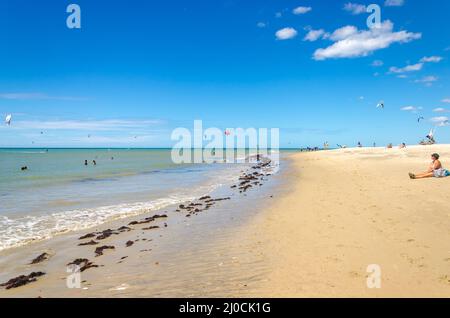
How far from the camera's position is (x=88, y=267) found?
834 centimetres

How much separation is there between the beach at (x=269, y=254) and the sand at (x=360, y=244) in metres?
0.03

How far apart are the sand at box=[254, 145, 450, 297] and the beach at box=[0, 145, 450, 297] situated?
0.08 feet

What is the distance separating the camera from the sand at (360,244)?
19.7ft

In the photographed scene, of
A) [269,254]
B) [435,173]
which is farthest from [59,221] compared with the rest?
[435,173]

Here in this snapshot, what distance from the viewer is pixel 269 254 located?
327 inches

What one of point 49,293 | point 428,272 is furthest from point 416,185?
point 49,293

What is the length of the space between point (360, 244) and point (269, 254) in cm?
244

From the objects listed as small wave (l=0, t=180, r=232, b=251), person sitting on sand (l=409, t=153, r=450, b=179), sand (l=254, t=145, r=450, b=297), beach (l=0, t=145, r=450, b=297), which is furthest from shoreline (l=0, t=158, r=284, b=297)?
person sitting on sand (l=409, t=153, r=450, b=179)

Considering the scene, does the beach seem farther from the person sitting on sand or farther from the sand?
the person sitting on sand

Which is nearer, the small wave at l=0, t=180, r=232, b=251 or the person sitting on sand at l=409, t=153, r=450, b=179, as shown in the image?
the small wave at l=0, t=180, r=232, b=251

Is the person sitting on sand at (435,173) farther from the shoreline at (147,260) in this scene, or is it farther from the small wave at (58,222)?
the small wave at (58,222)

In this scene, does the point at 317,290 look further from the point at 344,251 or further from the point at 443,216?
the point at 443,216

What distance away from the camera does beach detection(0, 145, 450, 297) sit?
6.30 metres

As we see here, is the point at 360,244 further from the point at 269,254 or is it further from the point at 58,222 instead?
the point at 58,222
